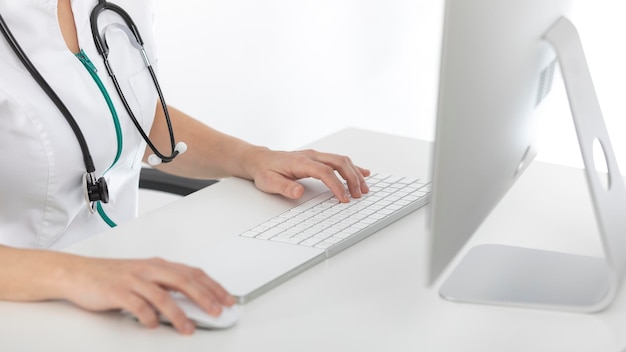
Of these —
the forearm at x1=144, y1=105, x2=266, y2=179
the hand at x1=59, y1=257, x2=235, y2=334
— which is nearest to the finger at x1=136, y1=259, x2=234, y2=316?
the hand at x1=59, y1=257, x2=235, y2=334

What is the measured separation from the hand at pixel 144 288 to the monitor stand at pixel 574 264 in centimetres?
28

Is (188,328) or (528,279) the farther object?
(528,279)

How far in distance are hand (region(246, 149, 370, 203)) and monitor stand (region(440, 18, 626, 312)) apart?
0.26m

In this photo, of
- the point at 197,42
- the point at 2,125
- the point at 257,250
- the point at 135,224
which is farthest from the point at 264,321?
the point at 197,42

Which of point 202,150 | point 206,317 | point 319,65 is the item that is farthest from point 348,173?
point 319,65

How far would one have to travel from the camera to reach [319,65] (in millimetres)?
3365

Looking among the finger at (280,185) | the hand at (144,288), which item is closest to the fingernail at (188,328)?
the hand at (144,288)

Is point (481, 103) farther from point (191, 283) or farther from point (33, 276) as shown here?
point (33, 276)

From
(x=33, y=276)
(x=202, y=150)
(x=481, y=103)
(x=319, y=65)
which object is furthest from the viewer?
(x=319, y=65)

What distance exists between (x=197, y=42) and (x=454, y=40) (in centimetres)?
206

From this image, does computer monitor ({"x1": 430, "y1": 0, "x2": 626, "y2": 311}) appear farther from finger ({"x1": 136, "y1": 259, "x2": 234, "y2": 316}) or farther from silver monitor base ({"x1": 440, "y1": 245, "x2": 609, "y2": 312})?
finger ({"x1": 136, "y1": 259, "x2": 234, "y2": 316})

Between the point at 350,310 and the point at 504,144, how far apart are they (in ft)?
0.81

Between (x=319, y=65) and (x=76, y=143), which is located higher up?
(x=76, y=143)

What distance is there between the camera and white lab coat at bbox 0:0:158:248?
129cm
